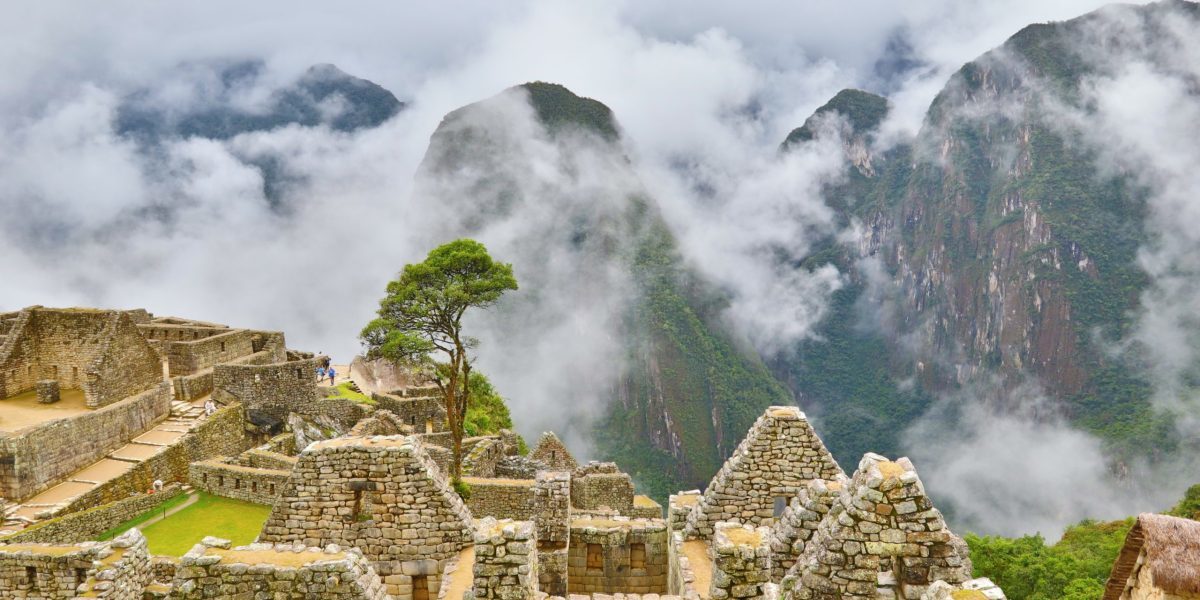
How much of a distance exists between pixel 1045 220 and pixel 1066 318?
1994 cm

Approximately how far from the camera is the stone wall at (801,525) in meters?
4.68

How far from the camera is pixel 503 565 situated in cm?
422

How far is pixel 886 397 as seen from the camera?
514 feet

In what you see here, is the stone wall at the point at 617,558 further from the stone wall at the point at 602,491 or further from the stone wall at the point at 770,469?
the stone wall at the point at 602,491

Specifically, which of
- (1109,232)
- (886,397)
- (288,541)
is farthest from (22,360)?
(1109,232)

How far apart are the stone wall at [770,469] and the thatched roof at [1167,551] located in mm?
2594

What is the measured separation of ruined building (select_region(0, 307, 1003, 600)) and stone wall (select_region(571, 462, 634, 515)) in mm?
2029

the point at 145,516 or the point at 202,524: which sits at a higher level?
the point at 145,516

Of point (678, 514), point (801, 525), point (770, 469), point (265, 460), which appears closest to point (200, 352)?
point (265, 460)

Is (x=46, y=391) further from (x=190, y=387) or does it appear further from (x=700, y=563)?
(x=700, y=563)

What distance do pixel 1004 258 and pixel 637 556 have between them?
169769mm

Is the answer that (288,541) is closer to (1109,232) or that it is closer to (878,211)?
(1109,232)

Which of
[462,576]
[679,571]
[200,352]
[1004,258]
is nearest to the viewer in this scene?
[462,576]

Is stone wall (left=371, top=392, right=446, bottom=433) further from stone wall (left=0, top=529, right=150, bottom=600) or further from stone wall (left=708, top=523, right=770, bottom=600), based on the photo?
stone wall (left=708, top=523, right=770, bottom=600)
